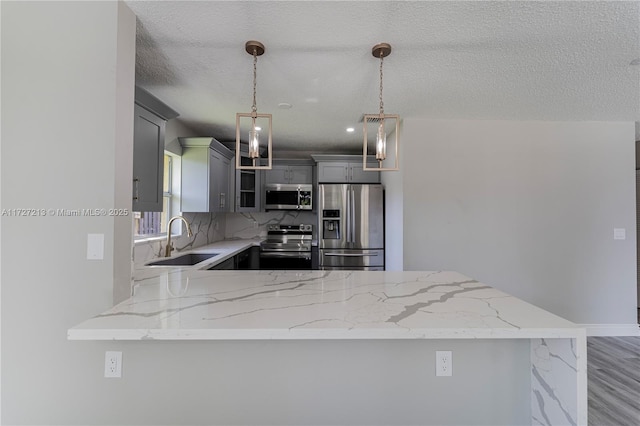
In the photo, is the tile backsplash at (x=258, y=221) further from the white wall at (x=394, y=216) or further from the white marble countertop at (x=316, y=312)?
the white marble countertop at (x=316, y=312)

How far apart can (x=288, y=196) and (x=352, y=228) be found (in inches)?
47.0

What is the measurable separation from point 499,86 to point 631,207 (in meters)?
2.33

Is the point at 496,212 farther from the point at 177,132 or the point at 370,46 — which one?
the point at 177,132

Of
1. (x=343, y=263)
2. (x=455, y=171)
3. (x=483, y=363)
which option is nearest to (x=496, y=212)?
(x=455, y=171)

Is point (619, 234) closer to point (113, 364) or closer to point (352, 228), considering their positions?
point (352, 228)

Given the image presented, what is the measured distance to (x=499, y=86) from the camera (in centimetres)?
223

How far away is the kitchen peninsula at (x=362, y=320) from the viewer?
3.14 ft

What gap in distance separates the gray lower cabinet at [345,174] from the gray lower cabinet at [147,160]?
245 cm

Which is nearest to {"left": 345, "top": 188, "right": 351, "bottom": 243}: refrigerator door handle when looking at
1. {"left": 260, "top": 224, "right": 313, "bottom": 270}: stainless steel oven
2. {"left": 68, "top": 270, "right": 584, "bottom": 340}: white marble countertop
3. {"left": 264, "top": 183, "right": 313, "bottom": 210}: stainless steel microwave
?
{"left": 260, "top": 224, "right": 313, "bottom": 270}: stainless steel oven

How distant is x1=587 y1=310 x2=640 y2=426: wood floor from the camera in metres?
1.83

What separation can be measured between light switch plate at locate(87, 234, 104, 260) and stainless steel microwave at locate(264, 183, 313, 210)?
3050 mm

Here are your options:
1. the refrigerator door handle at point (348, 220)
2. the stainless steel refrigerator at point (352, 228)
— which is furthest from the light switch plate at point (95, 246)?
the refrigerator door handle at point (348, 220)

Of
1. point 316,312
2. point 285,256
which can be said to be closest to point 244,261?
point 285,256

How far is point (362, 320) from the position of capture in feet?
3.39
